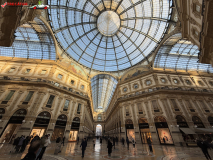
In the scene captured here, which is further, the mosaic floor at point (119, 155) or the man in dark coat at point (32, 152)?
the mosaic floor at point (119, 155)

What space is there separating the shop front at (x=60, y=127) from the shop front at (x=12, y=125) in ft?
21.7

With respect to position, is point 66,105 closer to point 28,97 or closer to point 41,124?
point 41,124

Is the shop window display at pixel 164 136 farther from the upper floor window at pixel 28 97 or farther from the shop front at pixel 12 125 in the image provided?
the upper floor window at pixel 28 97

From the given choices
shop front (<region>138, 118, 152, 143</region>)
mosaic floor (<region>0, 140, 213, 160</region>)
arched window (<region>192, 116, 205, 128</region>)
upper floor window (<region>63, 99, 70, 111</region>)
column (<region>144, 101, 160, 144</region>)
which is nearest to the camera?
mosaic floor (<region>0, 140, 213, 160</region>)

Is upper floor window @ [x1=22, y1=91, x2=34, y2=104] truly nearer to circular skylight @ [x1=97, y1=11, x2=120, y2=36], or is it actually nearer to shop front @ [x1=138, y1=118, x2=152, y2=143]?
shop front @ [x1=138, y1=118, x2=152, y2=143]

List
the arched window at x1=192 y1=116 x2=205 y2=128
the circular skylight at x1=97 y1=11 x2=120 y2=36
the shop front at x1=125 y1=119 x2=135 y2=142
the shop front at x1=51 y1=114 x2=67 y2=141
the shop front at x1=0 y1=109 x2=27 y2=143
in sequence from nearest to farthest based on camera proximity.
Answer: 1. the shop front at x1=0 y1=109 x2=27 y2=143
2. the arched window at x1=192 y1=116 x2=205 y2=128
3. the shop front at x1=51 y1=114 x2=67 y2=141
4. the shop front at x1=125 y1=119 x2=135 y2=142
5. the circular skylight at x1=97 y1=11 x2=120 y2=36

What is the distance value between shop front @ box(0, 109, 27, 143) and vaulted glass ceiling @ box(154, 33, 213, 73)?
118ft

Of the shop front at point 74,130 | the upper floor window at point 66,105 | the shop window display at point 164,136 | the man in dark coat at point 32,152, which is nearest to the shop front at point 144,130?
the shop window display at point 164,136

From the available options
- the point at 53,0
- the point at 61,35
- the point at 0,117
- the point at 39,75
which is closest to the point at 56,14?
the point at 53,0

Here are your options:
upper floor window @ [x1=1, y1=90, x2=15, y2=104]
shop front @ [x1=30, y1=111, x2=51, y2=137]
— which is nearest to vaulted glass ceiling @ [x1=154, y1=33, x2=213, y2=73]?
shop front @ [x1=30, y1=111, x2=51, y2=137]

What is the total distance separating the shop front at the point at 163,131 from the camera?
1925 cm

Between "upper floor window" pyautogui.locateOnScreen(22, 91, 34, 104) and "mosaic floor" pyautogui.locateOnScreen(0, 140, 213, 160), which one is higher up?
"upper floor window" pyautogui.locateOnScreen(22, 91, 34, 104)

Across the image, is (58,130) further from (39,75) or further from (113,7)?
(113,7)

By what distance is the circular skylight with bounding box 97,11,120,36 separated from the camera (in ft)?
108
